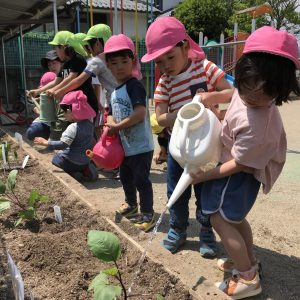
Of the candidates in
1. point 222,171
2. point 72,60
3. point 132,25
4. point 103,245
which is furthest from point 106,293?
point 132,25

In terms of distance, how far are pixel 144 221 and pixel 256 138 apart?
1313 millimetres

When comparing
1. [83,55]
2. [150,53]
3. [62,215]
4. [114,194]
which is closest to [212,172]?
[150,53]

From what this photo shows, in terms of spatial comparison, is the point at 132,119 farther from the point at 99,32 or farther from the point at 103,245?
the point at 99,32

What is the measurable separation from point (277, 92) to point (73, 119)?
2.59m

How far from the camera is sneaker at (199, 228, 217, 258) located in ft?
7.64

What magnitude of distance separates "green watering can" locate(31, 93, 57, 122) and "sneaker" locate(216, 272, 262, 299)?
3410mm

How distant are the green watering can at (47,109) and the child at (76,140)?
3.03 ft

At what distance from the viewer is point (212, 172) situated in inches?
71.8

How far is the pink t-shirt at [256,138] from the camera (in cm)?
168

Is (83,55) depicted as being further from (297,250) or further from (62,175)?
(297,250)

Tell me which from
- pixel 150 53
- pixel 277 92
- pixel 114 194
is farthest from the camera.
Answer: pixel 114 194

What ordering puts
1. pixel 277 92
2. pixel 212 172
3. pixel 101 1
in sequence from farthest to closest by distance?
pixel 101 1, pixel 212 172, pixel 277 92

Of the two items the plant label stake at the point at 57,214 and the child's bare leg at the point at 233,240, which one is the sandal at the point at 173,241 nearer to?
the child's bare leg at the point at 233,240

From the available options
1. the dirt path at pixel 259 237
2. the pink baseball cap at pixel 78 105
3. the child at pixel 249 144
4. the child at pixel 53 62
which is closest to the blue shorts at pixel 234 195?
the child at pixel 249 144
